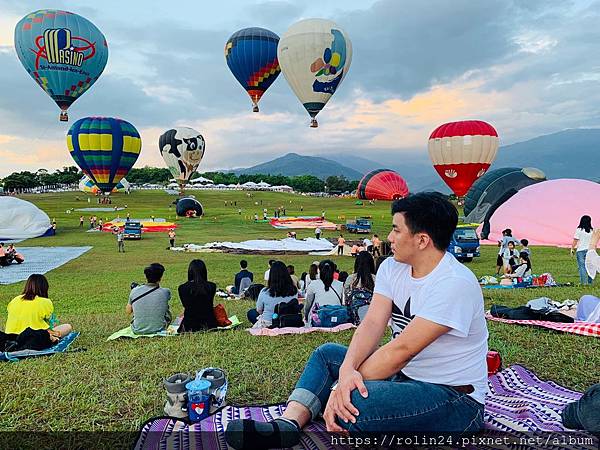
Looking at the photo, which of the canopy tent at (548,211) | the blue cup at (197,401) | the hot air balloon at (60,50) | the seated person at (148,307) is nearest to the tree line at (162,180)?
the hot air balloon at (60,50)

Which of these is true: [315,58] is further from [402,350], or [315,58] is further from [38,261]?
[402,350]

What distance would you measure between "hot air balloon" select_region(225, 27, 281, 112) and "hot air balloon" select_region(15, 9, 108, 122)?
8.16 meters

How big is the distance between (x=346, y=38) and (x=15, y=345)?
A: 25023 mm

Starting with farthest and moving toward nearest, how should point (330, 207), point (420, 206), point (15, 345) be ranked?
point (330, 207), point (15, 345), point (420, 206)

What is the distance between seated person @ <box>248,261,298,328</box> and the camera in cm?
644

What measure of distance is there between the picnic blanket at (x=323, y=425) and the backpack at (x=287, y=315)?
9.20 feet

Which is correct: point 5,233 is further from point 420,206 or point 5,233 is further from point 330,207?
point 330,207

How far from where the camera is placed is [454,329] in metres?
2.47

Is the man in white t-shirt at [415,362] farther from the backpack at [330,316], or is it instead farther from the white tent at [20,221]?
the white tent at [20,221]

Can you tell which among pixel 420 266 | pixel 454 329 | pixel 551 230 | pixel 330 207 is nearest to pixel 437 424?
pixel 454 329

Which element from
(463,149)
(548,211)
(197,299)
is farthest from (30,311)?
(463,149)

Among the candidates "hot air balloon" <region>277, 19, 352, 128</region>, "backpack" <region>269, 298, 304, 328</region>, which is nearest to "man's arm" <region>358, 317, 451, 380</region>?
"backpack" <region>269, 298, 304, 328</region>

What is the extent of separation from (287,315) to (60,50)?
26720mm

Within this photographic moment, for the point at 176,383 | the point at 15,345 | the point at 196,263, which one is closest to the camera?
the point at 176,383
